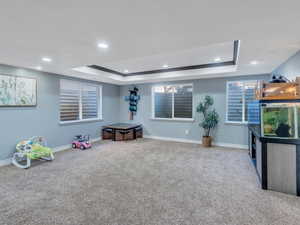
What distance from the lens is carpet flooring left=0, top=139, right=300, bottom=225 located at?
1877 millimetres

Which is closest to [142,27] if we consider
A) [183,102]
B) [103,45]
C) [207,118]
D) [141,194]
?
[103,45]

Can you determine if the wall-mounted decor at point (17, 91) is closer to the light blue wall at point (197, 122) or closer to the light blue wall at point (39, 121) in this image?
the light blue wall at point (39, 121)

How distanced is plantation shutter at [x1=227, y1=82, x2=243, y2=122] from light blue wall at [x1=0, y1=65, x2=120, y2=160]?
486 centimetres

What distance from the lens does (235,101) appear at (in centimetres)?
506

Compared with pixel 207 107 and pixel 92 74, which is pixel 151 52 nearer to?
pixel 92 74

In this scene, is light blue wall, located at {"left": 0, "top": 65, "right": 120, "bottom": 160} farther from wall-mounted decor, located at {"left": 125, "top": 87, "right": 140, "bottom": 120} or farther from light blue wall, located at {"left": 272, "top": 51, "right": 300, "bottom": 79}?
light blue wall, located at {"left": 272, "top": 51, "right": 300, "bottom": 79}

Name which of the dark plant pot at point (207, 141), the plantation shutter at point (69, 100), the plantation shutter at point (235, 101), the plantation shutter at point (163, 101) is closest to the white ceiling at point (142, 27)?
the plantation shutter at point (69, 100)

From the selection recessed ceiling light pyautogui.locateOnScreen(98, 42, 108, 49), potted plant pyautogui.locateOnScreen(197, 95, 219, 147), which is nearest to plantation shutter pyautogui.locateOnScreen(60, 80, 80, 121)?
recessed ceiling light pyautogui.locateOnScreen(98, 42, 108, 49)

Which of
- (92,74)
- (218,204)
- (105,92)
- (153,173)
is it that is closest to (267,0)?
(218,204)

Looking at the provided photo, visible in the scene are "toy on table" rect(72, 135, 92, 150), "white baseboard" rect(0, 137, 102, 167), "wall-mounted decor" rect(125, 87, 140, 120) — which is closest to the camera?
"white baseboard" rect(0, 137, 102, 167)

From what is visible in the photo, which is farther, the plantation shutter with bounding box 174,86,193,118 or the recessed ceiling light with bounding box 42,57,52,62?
the plantation shutter with bounding box 174,86,193,118

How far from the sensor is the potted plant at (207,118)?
502 cm

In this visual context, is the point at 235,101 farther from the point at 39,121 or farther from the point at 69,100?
the point at 39,121

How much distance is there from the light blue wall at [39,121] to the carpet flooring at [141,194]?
30.7 inches
